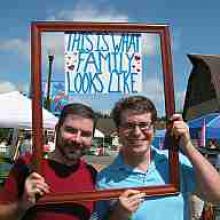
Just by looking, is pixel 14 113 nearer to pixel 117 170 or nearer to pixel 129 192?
pixel 117 170

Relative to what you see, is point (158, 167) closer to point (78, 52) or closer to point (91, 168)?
point (91, 168)

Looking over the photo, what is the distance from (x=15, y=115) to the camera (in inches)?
423

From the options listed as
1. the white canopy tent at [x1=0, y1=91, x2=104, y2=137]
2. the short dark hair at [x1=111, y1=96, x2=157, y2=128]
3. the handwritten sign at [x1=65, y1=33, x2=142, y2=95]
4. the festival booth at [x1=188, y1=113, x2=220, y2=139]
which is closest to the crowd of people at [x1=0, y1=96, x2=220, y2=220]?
the short dark hair at [x1=111, y1=96, x2=157, y2=128]

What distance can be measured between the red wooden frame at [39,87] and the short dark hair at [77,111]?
4.7 inches

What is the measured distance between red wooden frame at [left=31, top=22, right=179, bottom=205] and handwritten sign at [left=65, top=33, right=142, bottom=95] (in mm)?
45

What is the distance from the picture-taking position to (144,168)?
291cm

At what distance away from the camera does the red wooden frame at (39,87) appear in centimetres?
Answer: 282

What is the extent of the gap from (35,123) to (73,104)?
9.1 inches

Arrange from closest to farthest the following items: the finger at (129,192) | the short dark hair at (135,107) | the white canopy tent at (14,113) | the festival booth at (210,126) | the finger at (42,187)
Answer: the finger at (42,187) < the finger at (129,192) < the short dark hair at (135,107) < the white canopy tent at (14,113) < the festival booth at (210,126)

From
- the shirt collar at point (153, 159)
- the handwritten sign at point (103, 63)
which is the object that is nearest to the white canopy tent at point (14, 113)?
the handwritten sign at point (103, 63)

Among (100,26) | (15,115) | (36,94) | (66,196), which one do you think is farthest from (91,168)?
(15,115)

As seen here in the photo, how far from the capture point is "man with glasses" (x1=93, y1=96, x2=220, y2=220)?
9.25 ft

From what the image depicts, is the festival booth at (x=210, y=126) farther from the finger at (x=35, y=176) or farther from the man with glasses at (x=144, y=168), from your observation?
the finger at (x=35, y=176)

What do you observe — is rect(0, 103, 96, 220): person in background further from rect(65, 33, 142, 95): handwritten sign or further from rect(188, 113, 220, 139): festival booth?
rect(188, 113, 220, 139): festival booth
